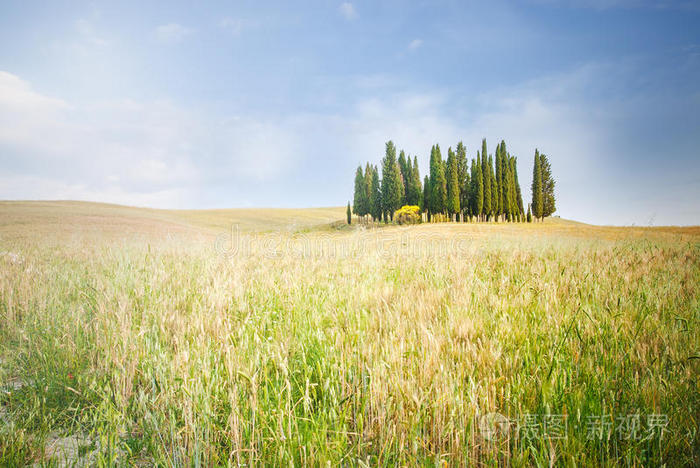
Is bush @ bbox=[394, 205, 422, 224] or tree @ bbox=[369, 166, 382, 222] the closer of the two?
bush @ bbox=[394, 205, 422, 224]

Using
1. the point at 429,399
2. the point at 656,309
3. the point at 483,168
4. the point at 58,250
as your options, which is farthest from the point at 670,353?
the point at 483,168

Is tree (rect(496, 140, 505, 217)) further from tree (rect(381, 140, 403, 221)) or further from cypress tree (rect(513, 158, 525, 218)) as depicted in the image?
tree (rect(381, 140, 403, 221))

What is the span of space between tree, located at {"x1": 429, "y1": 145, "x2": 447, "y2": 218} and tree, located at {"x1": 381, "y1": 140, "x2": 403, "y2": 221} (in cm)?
556

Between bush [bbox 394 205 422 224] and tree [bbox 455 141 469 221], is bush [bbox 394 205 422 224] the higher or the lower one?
the lower one

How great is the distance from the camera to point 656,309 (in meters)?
3.20

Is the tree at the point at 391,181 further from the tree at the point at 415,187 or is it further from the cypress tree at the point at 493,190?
the cypress tree at the point at 493,190

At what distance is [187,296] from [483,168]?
53.9 m

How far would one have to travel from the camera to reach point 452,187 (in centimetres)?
4622

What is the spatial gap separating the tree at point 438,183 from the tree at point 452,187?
0.66m

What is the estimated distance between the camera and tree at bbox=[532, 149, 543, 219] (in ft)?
175

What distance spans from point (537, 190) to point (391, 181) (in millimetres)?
28740

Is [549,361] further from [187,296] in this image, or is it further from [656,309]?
[187,296]

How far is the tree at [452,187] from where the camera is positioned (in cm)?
4581
